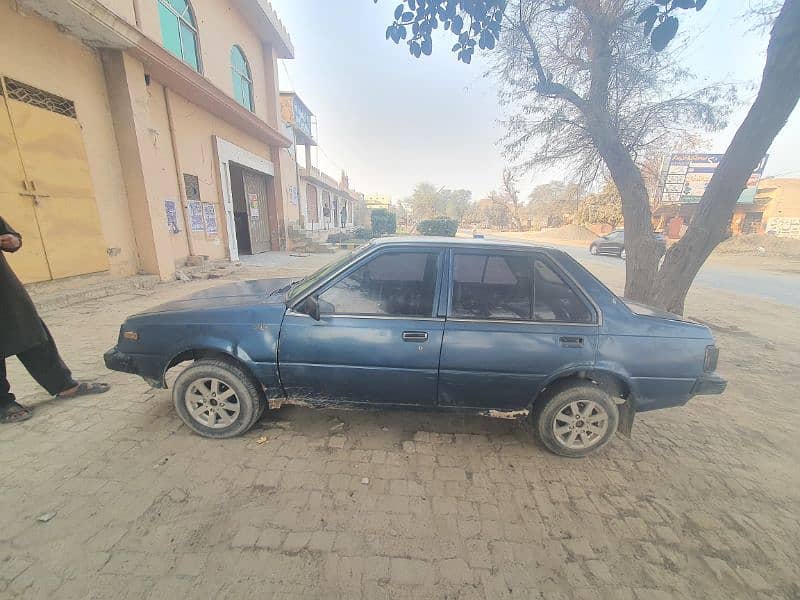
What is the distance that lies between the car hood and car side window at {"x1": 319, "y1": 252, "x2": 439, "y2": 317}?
50 cm

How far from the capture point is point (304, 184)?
1894cm

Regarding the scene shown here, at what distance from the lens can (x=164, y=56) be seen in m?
6.78

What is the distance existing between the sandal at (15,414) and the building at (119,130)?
3851 millimetres

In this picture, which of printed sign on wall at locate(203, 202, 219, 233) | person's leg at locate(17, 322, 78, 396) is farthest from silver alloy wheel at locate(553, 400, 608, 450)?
printed sign on wall at locate(203, 202, 219, 233)

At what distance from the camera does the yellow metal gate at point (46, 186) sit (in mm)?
4906

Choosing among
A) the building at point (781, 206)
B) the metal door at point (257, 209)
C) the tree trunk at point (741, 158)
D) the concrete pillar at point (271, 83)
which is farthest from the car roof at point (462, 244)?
the building at point (781, 206)

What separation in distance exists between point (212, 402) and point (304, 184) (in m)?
18.6

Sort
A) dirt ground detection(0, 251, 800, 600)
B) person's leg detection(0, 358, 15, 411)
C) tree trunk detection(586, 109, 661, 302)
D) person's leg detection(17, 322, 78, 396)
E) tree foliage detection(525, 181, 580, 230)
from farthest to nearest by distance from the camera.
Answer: tree foliage detection(525, 181, 580, 230) < tree trunk detection(586, 109, 661, 302) < person's leg detection(17, 322, 78, 396) < person's leg detection(0, 358, 15, 411) < dirt ground detection(0, 251, 800, 600)

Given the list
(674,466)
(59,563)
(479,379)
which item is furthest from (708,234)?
(59,563)

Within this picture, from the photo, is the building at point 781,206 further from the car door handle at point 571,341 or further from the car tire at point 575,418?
the car door handle at point 571,341

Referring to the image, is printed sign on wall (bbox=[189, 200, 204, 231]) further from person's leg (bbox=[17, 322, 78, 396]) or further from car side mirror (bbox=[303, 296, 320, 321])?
car side mirror (bbox=[303, 296, 320, 321])

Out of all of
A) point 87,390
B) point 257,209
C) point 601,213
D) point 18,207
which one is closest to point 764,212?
point 601,213

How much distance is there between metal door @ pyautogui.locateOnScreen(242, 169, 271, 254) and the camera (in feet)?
42.1

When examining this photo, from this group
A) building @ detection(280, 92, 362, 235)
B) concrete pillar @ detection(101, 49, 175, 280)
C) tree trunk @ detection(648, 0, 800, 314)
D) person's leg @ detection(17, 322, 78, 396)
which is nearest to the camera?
person's leg @ detection(17, 322, 78, 396)
